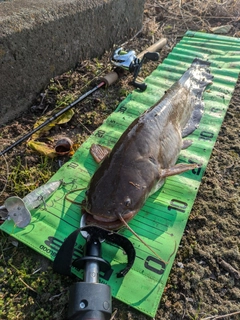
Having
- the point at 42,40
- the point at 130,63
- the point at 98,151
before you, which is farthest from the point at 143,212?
the point at 42,40

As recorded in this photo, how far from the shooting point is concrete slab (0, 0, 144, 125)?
3.07 meters

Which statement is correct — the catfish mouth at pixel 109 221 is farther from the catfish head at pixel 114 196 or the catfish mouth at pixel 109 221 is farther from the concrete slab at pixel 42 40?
the concrete slab at pixel 42 40

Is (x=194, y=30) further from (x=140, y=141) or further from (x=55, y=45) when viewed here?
(x=140, y=141)

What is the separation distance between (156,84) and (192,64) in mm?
685

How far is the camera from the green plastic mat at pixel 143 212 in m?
2.07

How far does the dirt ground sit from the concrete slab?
0.52 ft

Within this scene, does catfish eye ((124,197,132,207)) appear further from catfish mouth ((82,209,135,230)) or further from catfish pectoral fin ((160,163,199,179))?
catfish pectoral fin ((160,163,199,179))

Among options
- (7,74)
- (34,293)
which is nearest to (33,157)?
(7,74)

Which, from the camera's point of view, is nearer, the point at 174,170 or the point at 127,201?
the point at 127,201

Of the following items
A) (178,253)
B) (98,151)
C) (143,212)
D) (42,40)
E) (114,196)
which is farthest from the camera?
(42,40)

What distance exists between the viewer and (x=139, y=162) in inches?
91.4

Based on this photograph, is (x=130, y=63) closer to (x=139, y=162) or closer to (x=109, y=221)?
(x=139, y=162)

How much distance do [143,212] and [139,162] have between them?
0.44 m

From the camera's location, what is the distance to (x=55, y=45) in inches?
139
